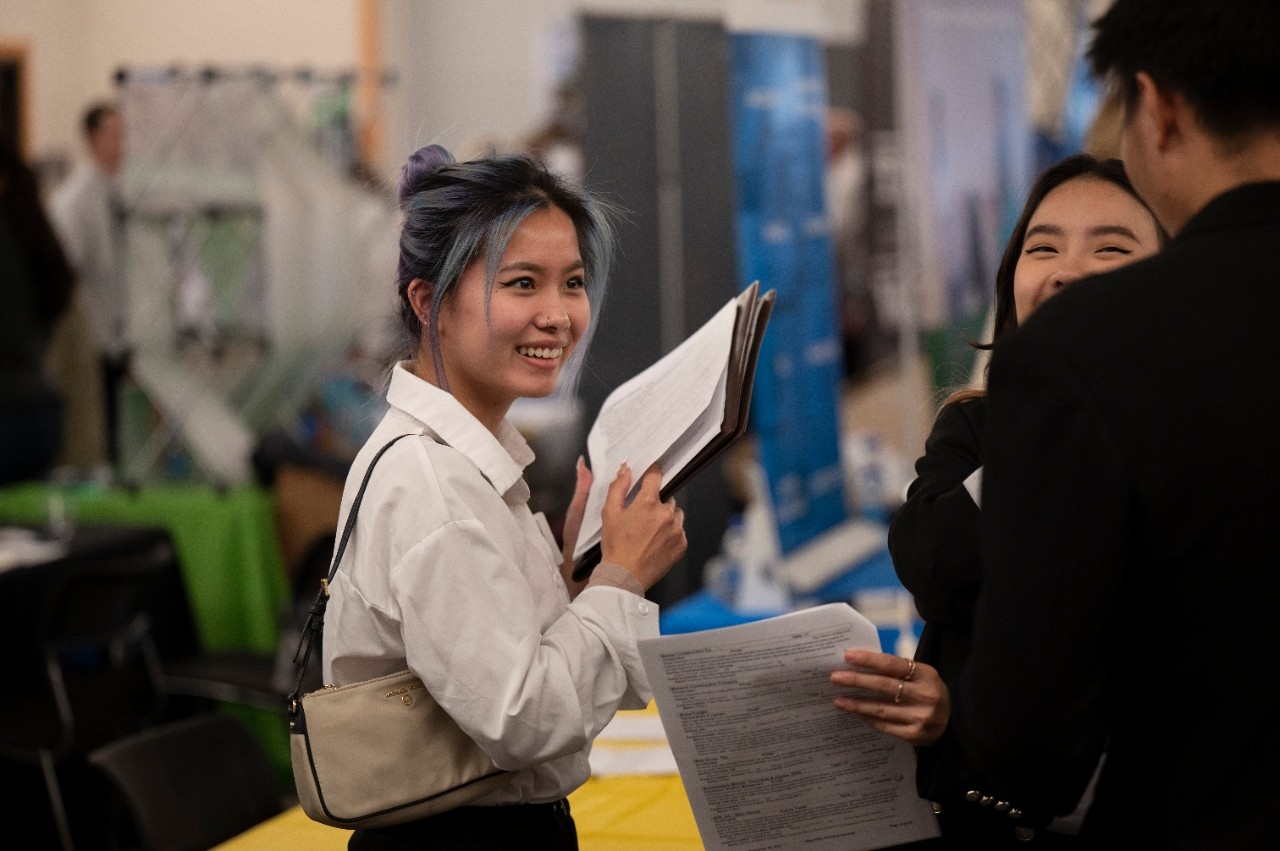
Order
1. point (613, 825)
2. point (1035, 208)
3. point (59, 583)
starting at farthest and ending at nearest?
1. point (59, 583)
2. point (613, 825)
3. point (1035, 208)

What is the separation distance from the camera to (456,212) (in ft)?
→ 4.75

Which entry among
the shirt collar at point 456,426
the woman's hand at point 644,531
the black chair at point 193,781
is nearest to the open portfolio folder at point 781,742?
the woman's hand at point 644,531

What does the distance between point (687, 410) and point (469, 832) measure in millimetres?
485

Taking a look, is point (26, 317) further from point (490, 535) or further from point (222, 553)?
point (490, 535)

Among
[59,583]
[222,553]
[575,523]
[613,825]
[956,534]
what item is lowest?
[222,553]

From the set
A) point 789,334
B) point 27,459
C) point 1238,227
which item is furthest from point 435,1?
point 1238,227

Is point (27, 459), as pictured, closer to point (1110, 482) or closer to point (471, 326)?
point (471, 326)

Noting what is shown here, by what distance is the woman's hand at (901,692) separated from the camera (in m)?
1.29

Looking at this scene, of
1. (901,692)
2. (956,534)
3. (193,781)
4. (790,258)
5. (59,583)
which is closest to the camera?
(956,534)

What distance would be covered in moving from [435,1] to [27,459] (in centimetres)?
383

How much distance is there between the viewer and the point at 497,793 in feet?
4.58

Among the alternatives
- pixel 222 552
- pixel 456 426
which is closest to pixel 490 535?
pixel 456 426

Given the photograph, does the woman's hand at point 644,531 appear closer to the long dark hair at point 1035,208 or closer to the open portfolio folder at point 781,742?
the open portfolio folder at point 781,742

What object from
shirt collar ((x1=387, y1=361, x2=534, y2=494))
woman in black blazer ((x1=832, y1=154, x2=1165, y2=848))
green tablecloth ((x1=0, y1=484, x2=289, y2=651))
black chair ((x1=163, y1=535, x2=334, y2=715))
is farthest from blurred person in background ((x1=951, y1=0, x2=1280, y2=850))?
green tablecloth ((x1=0, y1=484, x2=289, y2=651))
